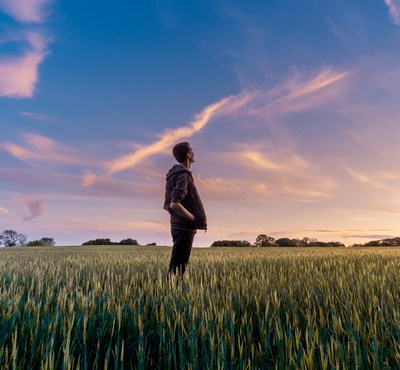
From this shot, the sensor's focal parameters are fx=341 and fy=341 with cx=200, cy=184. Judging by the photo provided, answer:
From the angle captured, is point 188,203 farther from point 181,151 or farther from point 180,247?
point 181,151

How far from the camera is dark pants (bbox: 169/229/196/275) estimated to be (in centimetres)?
Answer: 469

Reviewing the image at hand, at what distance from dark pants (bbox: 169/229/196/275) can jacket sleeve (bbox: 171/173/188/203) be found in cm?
54

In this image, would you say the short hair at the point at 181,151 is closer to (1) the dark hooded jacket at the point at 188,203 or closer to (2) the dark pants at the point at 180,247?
(1) the dark hooded jacket at the point at 188,203

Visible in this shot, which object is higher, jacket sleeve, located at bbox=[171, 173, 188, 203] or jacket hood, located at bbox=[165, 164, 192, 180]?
jacket hood, located at bbox=[165, 164, 192, 180]

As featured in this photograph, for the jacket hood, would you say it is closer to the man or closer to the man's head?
the man

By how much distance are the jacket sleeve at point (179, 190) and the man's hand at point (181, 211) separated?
0.05 metres

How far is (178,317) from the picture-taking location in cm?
248

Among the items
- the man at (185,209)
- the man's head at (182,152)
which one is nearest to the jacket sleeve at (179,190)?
the man at (185,209)

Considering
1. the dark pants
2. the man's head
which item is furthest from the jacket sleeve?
the dark pants

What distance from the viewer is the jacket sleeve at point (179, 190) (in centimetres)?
437

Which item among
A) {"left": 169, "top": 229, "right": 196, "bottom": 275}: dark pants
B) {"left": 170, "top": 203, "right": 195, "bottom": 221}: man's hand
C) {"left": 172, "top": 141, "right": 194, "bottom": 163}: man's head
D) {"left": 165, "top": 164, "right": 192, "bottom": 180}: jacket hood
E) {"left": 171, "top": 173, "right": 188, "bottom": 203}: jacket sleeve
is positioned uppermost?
{"left": 172, "top": 141, "right": 194, "bottom": 163}: man's head

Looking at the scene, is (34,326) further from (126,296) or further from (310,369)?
(310,369)

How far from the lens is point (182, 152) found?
4.82 m

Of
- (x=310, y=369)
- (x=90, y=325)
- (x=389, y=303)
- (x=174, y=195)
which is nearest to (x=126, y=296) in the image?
(x=90, y=325)
